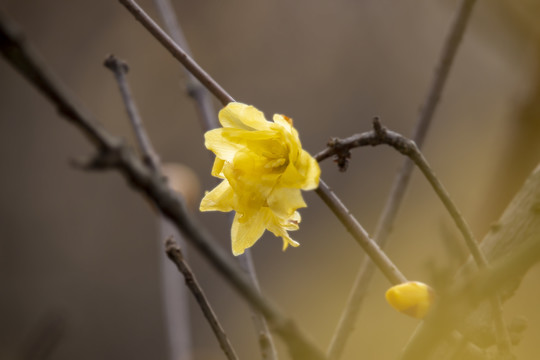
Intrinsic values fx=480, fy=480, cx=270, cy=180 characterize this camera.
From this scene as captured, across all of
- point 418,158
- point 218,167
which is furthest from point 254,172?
point 418,158

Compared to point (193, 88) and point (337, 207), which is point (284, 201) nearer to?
point (337, 207)

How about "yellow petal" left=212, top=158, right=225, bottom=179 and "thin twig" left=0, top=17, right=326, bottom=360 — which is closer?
"thin twig" left=0, top=17, right=326, bottom=360

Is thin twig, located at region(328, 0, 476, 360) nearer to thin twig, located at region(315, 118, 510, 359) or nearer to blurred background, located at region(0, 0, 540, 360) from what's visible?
thin twig, located at region(315, 118, 510, 359)

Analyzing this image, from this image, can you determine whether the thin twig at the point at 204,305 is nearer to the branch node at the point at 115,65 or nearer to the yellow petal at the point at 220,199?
the yellow petal at the point at 220,199

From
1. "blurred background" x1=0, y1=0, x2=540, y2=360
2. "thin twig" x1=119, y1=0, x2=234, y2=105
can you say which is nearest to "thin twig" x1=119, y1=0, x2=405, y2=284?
"thin twig" x1=119, y1=0, x2=234, y2=105

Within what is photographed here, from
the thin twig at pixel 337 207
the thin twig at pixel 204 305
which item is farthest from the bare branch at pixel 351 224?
the thin twig at pixel 204 305

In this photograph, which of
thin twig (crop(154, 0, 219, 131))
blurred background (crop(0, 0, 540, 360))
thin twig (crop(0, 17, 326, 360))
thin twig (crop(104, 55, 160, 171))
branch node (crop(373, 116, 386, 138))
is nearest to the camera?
thin twig (crop(0, 17, 326, 360))
